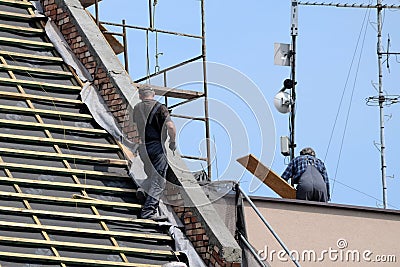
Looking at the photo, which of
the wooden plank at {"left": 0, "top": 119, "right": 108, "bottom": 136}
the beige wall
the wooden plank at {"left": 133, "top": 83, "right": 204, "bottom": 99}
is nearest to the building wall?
the wooden plank at {"left": 0, "top": 119, "right": 108, "bottom": 136}

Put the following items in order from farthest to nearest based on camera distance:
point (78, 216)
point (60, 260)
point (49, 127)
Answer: point (49, 127) < point (78, 216) < point (60, 260)

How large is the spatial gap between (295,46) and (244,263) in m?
7.22

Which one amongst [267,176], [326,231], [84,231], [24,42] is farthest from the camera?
[24,42]

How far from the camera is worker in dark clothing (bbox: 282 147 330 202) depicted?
16.1 m

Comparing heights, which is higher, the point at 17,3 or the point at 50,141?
the point at 17,3

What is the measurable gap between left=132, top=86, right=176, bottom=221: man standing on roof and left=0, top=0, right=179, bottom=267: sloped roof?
0.18 m

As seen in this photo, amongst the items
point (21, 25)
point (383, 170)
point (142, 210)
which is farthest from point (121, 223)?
point (383, 170)

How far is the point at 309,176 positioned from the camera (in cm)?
1623

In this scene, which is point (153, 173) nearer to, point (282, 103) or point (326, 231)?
point (326, 231)

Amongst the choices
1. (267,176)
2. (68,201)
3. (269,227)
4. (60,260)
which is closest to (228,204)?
(269,227)

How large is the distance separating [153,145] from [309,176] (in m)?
2.78

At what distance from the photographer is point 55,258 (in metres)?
12.9

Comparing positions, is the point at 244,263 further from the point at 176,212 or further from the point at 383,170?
the point at 383,170

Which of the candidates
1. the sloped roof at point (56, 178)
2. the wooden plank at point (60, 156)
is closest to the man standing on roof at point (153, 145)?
the sloped roof at point (56, 178)
